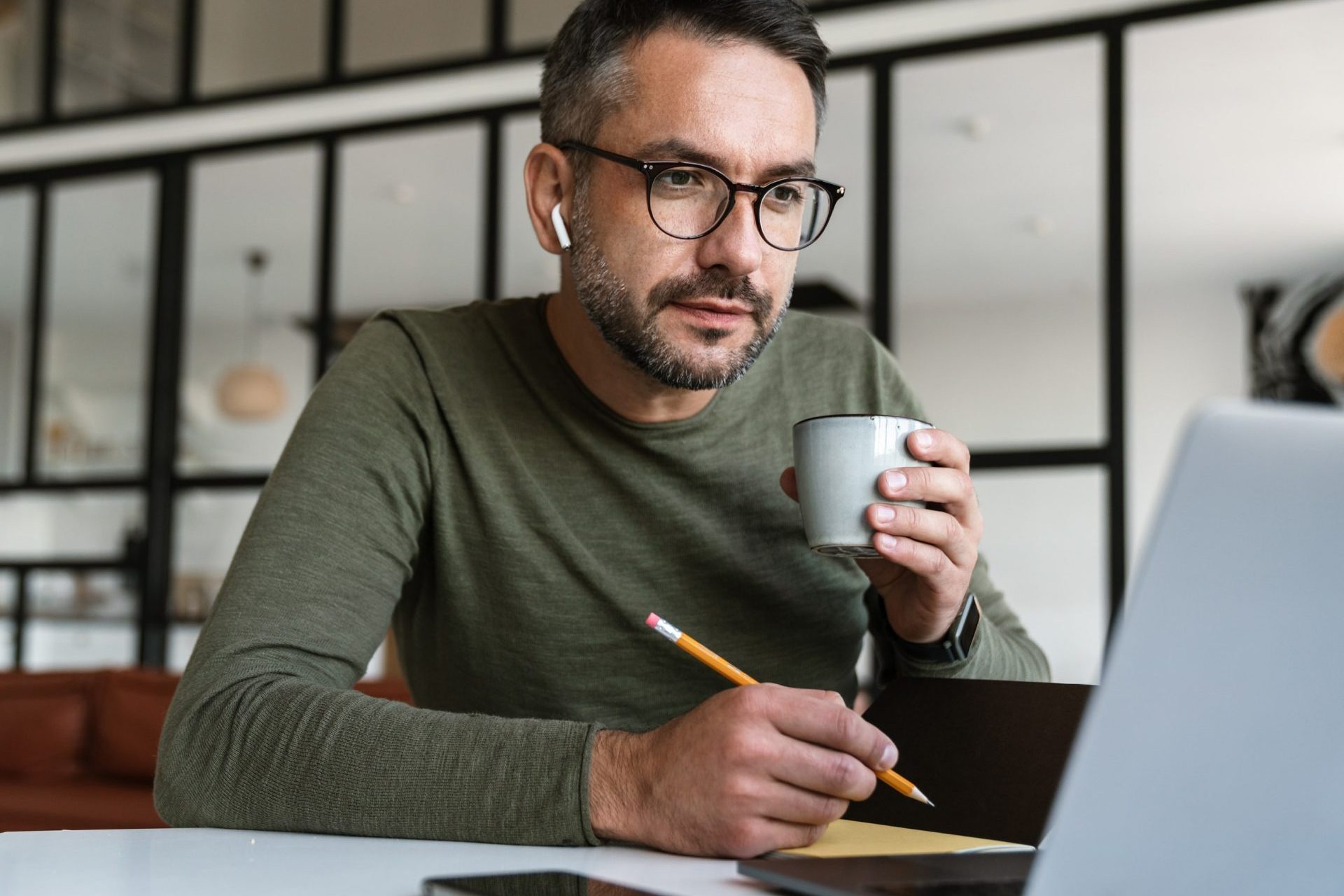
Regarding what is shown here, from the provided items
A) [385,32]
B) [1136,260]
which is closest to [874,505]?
[1136,260]

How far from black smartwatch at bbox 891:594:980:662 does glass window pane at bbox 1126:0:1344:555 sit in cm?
263

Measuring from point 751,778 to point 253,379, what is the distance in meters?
4.49

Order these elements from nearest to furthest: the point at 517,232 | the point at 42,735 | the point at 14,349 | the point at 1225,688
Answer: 1. the point at 1225,688
2. the point at 42,735
3. the point at 517,232
4. the point at 14,349

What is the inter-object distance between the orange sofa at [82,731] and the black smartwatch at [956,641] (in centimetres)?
237

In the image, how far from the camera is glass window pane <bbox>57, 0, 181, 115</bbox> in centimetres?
526

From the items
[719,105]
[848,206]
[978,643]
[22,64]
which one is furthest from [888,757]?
[22,64]

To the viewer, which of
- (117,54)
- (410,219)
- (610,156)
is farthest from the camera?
(117,54)

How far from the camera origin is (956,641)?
3.44ft

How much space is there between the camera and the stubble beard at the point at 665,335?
1.14 meters

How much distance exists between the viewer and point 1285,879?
0.53 m

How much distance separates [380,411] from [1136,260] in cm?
319

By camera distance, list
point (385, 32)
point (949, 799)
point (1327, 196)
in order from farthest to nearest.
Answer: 1. point (385, 32)
2. point (1327, 196)
3. point (949, 799)

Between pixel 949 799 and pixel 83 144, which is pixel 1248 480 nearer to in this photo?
pixel 949 799

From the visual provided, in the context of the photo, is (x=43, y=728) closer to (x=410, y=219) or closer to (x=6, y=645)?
(x=6, y=645)
